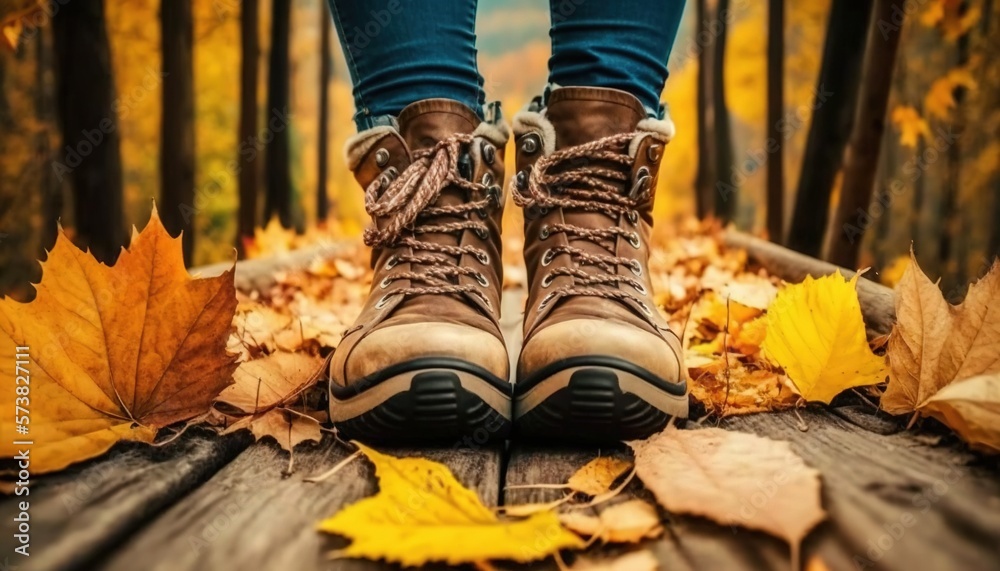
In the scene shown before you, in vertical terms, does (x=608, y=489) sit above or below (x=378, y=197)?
below

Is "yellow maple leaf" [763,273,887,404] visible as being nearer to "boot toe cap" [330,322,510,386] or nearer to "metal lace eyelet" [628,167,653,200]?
"metal lace eyelet" [628,167,653,200]

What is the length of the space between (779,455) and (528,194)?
0.62 metres

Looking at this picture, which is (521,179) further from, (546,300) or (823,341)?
(823,341)

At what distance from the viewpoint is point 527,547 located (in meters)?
0.59

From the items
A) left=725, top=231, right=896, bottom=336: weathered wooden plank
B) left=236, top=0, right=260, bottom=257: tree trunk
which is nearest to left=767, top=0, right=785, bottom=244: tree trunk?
left=725, top=231, right=896, bottom=336: weathered wooden plank

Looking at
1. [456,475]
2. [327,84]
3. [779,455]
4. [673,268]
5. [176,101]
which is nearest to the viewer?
[779,455]

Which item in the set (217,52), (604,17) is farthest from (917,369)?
(217,52)

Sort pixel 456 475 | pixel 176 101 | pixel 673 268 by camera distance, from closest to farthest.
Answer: pixel 456 475 → pixel 673 268 → pixel 176 101

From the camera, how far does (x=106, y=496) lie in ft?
2.19

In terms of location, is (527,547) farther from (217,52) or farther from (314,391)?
(217,52)

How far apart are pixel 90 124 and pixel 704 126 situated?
505cm

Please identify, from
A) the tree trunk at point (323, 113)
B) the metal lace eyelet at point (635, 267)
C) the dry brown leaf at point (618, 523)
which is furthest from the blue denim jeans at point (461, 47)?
the tree trunk at point (323, 113)

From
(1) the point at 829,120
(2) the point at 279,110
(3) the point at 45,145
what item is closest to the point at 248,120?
(2) the point at 279,110

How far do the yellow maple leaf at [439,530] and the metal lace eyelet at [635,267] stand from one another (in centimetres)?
55
